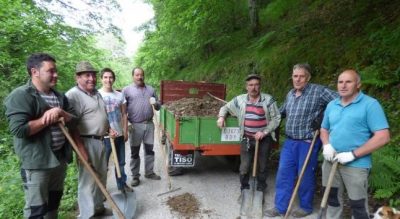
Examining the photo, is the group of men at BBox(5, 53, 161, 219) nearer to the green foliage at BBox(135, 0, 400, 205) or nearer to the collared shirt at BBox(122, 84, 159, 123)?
the collared shirt at BBox(122, 84, 159, 123)

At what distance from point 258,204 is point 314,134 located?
1300mm

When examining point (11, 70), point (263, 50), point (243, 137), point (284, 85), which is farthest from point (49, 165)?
point (263, 50)

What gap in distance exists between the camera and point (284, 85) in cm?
859

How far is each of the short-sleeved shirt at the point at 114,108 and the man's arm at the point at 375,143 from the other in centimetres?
333

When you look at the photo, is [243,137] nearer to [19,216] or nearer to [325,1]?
[19,216]

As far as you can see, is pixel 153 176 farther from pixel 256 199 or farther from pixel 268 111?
pixel 268 111

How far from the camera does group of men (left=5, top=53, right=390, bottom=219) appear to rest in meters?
3.04

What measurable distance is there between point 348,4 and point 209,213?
749 centimetres

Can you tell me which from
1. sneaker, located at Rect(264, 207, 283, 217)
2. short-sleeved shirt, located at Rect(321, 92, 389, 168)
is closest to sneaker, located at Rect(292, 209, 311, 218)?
sneaker, located at Rect(264, 207, 283, 217)

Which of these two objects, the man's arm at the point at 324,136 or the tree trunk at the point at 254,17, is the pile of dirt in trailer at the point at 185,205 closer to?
the man's arm at the point at 324,136

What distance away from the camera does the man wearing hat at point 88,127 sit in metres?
3.85

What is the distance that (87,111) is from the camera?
3.91 metres

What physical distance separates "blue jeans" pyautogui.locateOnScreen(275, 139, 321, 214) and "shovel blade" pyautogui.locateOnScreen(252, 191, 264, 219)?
9.4 inches

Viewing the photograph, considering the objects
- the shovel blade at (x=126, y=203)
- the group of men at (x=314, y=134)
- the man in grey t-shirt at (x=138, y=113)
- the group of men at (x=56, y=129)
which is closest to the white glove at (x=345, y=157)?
the group of men at (x=314, y=134)
